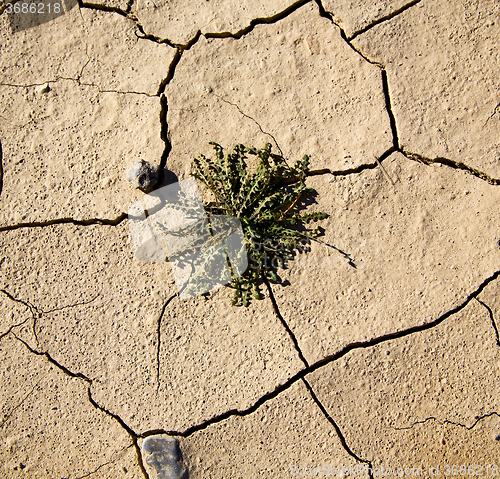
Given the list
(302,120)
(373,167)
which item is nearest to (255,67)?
(302,120)

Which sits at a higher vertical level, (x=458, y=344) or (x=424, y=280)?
(x=424, y=280)

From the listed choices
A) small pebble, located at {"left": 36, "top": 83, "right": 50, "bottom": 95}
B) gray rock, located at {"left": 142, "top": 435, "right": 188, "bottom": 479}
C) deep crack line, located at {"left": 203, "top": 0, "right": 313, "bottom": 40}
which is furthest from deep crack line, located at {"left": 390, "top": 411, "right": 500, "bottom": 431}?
small pebble, located at {"left": 36, "top": 83, "right": 50, "bottom": 95}

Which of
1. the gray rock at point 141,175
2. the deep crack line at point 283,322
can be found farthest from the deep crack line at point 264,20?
the deep crack line at point 283,322

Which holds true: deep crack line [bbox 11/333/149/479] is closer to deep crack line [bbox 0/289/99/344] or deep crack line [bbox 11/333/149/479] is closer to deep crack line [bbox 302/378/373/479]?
deep crack line [bbox 0/289/99/344]

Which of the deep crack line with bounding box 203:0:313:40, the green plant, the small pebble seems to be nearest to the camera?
the green plant

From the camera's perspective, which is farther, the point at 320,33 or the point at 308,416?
the point at 320,33

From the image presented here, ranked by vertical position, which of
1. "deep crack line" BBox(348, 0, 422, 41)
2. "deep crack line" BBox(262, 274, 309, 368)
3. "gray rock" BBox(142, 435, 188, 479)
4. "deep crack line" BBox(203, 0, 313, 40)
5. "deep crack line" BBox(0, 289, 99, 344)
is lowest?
"gray rock" BBox(142, 435, 188, 479)

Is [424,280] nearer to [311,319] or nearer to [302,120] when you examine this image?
[311,319]
